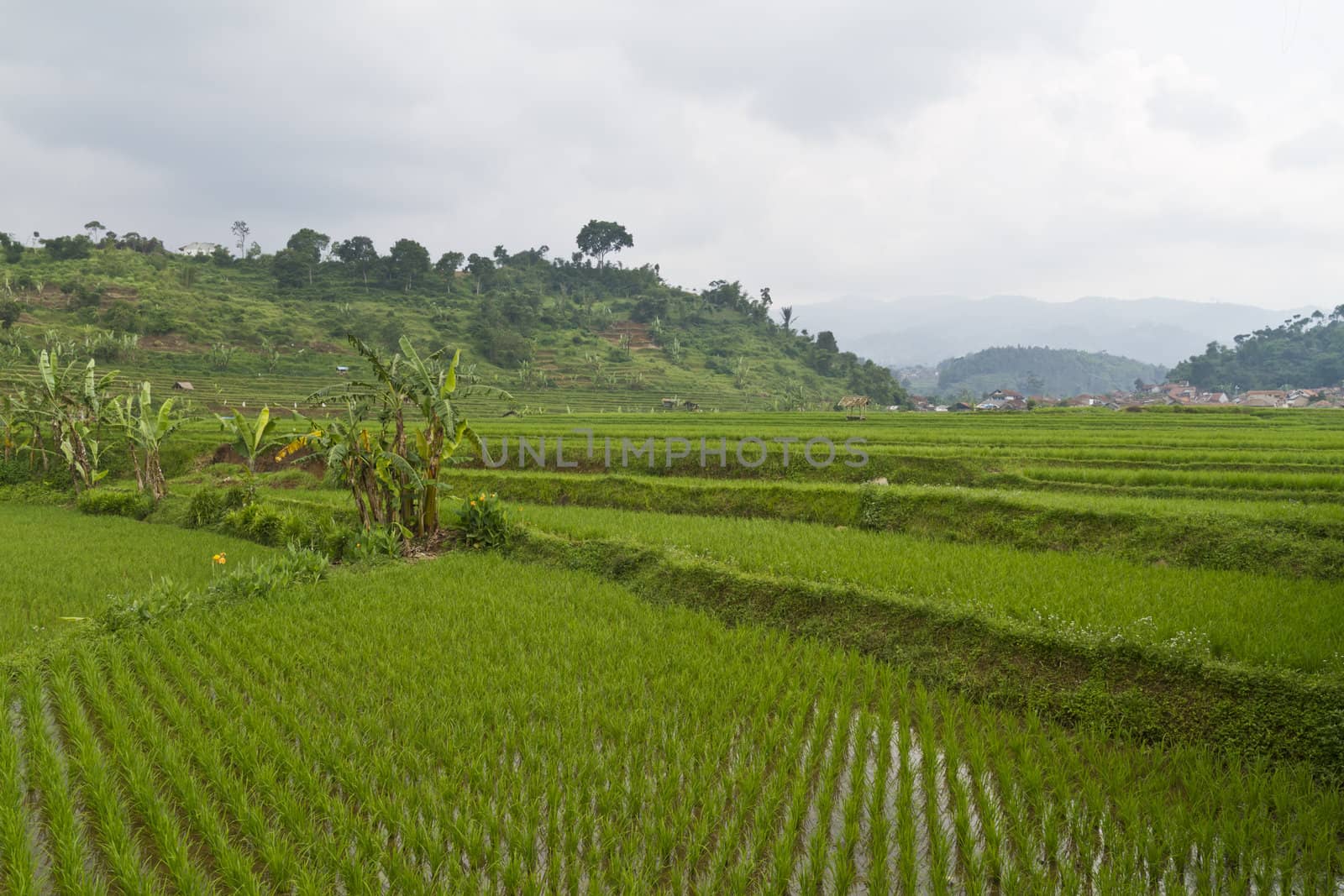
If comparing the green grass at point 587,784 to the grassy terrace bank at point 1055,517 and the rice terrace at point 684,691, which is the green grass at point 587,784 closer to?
the rice terrace at point 684,691

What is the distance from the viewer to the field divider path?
341 cm

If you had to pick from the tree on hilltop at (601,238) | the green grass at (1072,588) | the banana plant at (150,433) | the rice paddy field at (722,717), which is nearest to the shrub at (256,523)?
the rice paddy field at (722,717)

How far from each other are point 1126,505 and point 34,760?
9283 mm

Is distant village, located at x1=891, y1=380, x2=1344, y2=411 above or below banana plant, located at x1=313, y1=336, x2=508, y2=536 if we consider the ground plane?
above

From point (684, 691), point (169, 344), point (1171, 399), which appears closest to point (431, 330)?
point (169, 344)

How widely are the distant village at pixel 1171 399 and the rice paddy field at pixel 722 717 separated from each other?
34.0 metres

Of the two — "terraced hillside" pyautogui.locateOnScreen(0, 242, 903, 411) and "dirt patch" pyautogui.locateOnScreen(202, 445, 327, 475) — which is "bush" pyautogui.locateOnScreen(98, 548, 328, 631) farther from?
"terraced hillside" pyautogui.locateOnScreen(0, 242, 903, 411)

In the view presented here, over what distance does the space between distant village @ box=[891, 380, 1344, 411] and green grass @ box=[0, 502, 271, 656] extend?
1475 inches

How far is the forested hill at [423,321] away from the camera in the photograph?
A: 32.5 metres

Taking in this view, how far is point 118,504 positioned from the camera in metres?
11.1

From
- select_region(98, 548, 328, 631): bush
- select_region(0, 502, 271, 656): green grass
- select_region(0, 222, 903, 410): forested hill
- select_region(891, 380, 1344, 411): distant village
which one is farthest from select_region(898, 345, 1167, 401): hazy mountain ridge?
select_region(98, 548, 328, 631): bush

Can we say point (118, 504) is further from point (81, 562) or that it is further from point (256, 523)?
point (81, 562)

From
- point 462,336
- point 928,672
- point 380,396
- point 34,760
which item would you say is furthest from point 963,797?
point 462,336

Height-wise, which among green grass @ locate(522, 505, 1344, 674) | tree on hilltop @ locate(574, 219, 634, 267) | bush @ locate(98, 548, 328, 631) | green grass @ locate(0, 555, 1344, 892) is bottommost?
green grass @ locate(0, 555, 1344, 892)
